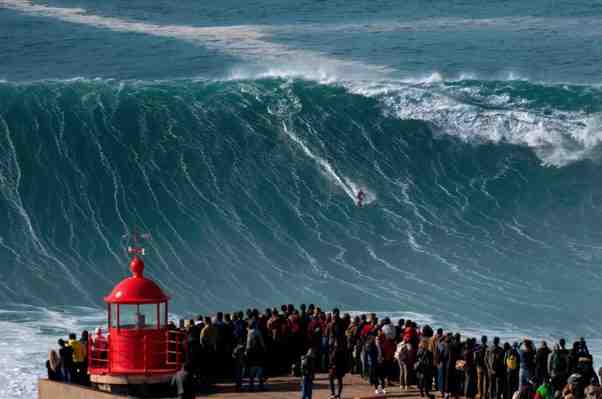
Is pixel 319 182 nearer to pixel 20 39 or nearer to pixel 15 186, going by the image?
pixel 15 186

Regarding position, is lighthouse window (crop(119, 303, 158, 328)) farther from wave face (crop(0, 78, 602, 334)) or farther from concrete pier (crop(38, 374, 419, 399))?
wave face (crop(0, 78, 602, 334))

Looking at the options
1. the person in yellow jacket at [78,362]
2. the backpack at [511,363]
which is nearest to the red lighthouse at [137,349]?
the person in yellow jacket at [78,362]

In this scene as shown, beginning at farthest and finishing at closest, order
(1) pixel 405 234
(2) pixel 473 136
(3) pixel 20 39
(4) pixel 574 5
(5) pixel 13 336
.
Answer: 1. (4) pixel 574 5
2. (3) pixel 20 39
3. (2) pixel 473 136
4. (1) pixel 405 234
5. (5) pixel 13 336

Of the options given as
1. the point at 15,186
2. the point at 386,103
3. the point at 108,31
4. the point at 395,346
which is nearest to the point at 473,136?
the point at 386,103

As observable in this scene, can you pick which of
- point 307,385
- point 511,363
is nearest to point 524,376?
point 511,363

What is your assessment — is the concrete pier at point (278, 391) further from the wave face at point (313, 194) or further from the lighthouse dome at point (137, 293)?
the wave face at point (313, 194)

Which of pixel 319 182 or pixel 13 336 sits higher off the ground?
pixel 319 182

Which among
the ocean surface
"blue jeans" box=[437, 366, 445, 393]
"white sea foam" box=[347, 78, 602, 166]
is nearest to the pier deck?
"blue jeans" box=[437, 366, 445, 393]

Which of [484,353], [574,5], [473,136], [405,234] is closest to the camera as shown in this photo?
[484,353]
